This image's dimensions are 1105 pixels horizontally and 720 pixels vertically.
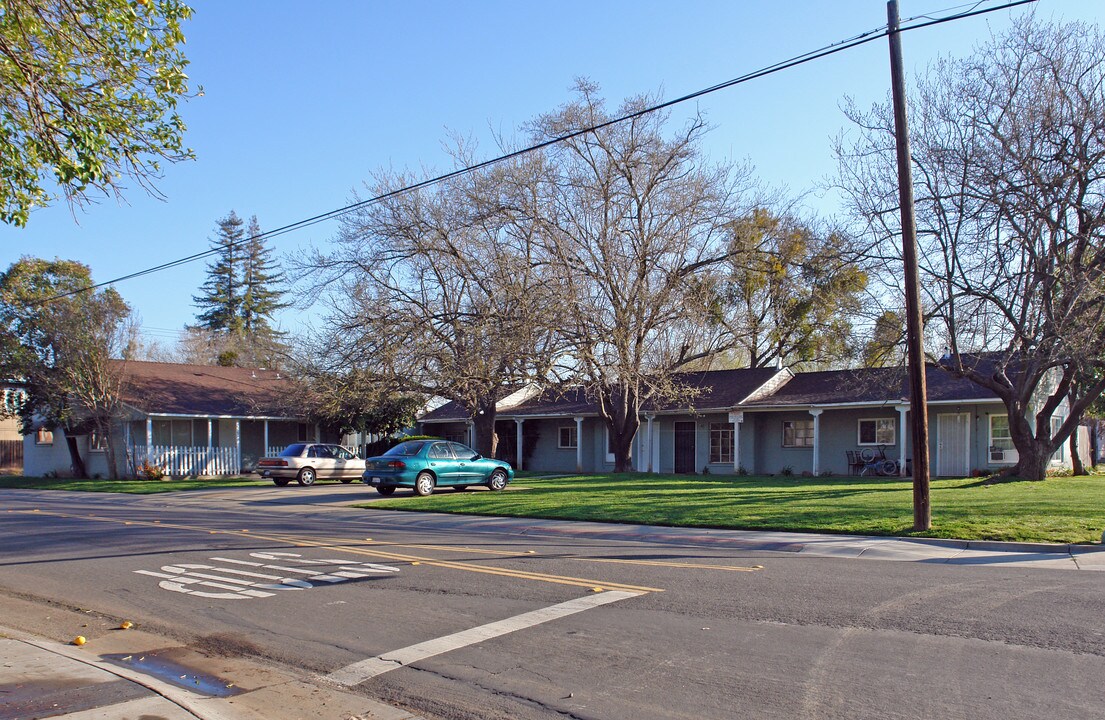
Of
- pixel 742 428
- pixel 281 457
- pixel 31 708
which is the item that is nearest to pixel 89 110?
pixel 31 708

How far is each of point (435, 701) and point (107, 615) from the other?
493cm

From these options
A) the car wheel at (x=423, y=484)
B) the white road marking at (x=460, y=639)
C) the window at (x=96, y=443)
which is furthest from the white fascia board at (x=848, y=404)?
the window at (x=96, y=443)

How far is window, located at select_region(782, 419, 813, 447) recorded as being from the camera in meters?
33.2

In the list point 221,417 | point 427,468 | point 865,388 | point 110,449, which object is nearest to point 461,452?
point 427,468

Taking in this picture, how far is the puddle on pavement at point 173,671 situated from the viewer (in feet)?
22.0

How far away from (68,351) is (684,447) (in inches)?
952

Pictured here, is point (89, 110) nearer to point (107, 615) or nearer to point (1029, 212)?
point (107, 615)

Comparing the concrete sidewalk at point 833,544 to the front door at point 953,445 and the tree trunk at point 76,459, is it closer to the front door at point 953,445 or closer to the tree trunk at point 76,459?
the front door at point 953,445

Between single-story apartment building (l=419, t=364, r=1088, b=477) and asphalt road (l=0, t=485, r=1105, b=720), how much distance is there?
1611 cm

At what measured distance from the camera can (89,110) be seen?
8.99 metres

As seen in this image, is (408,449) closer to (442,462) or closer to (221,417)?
(442,462)

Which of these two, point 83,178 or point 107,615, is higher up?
point 83,178

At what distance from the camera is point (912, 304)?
47.9 feet

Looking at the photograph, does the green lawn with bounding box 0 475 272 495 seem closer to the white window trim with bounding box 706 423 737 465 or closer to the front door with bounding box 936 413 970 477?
the white window trim with bounding box 706 423 737 465
